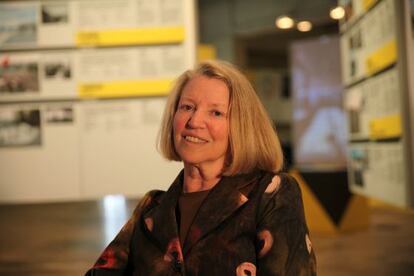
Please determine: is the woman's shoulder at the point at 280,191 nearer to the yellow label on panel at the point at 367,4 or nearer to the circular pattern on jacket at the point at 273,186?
the circular pattern on jacket at the point at 273,186

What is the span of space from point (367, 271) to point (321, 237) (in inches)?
77.0

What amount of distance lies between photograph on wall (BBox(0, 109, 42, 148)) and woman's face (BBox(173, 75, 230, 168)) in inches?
77.4

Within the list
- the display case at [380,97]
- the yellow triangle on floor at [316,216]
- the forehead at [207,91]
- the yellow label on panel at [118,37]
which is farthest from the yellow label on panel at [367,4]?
the yellow triangle on floor at [316,216]

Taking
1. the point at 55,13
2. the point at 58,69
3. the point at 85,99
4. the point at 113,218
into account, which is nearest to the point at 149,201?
the point at 85,99

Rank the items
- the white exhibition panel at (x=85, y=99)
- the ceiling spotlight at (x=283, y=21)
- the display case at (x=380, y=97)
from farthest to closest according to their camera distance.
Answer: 1. the ceiling spotlight at (x=283, y=21)
2. the white exhibition panel at (x=85, y=99)
3. the display case at (x=380, y=97)

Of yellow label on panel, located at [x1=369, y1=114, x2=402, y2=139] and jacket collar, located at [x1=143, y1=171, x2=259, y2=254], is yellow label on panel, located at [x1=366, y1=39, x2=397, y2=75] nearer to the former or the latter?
yellow label on panel, located at [x1=369, y1=114, x2=402, y2=139]

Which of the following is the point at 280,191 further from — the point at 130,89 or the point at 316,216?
the point at 316,216

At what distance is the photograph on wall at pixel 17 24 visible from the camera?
10.7 feet

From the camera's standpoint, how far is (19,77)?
3281 mm

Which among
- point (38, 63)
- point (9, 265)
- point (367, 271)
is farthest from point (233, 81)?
point (9, 265)

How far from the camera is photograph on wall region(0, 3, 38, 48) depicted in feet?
10.7

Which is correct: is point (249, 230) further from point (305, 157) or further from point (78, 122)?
point (305, 157)

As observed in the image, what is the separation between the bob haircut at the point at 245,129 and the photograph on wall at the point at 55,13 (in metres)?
1.94

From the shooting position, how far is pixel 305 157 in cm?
923
